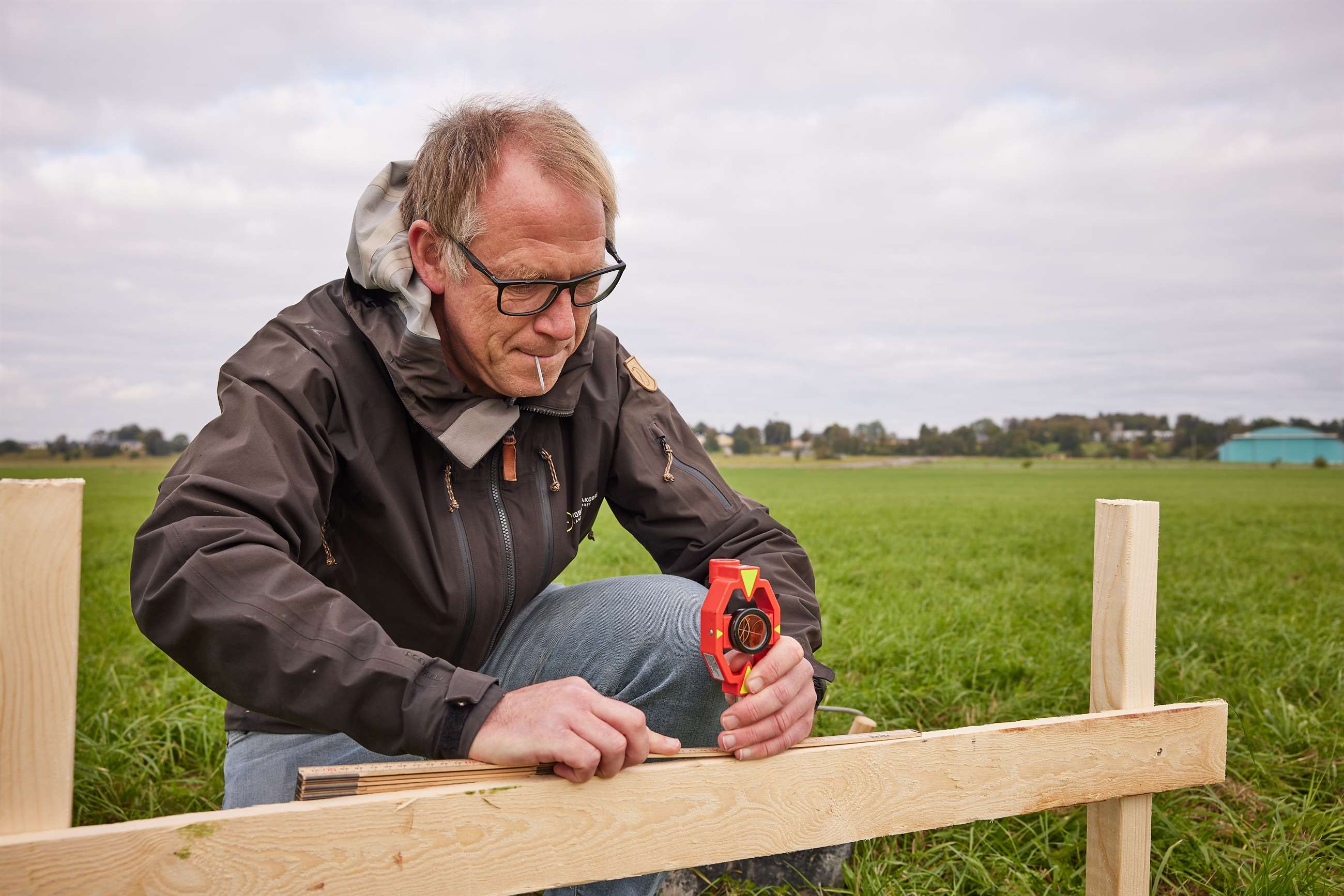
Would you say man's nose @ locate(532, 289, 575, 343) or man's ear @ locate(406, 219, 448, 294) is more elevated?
man's ear @ locate(406, 219, 448, 294)

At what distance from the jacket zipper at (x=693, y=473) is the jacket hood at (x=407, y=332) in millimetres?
377

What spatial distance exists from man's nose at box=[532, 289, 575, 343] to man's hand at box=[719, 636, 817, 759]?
0.89 meters

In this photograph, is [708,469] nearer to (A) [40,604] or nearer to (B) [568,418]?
(B) [568,418]

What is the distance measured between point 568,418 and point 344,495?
0.65 m

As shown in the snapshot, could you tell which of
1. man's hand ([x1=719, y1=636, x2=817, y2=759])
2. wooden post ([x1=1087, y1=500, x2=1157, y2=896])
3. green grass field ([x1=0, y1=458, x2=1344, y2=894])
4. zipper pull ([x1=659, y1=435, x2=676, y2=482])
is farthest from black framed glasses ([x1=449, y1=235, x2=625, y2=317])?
green grass field ([x1=0, y1=458, x2=1344, y2=894])

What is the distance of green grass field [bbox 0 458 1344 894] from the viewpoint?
2.70 metres

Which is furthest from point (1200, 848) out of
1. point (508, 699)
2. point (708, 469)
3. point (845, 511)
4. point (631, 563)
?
point (845, 511)

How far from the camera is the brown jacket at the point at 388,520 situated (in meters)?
1.49

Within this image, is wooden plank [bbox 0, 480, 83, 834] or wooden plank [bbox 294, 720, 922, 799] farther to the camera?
wooden plank [bbox 294, 720, 922, 799]

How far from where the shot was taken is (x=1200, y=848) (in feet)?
8.74

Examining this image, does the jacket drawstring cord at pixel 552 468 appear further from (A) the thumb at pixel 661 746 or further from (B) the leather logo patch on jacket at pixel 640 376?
(A) the thumb at pixel 661 746

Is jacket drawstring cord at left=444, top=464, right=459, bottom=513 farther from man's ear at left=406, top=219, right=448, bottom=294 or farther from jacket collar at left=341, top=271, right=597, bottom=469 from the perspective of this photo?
man's ear at left=406, top=219, right=448, bottom=294

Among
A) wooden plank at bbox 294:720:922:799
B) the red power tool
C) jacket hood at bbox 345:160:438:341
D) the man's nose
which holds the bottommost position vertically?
wooden plank at bbox 294:720:922:799

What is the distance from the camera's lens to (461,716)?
1500mm
